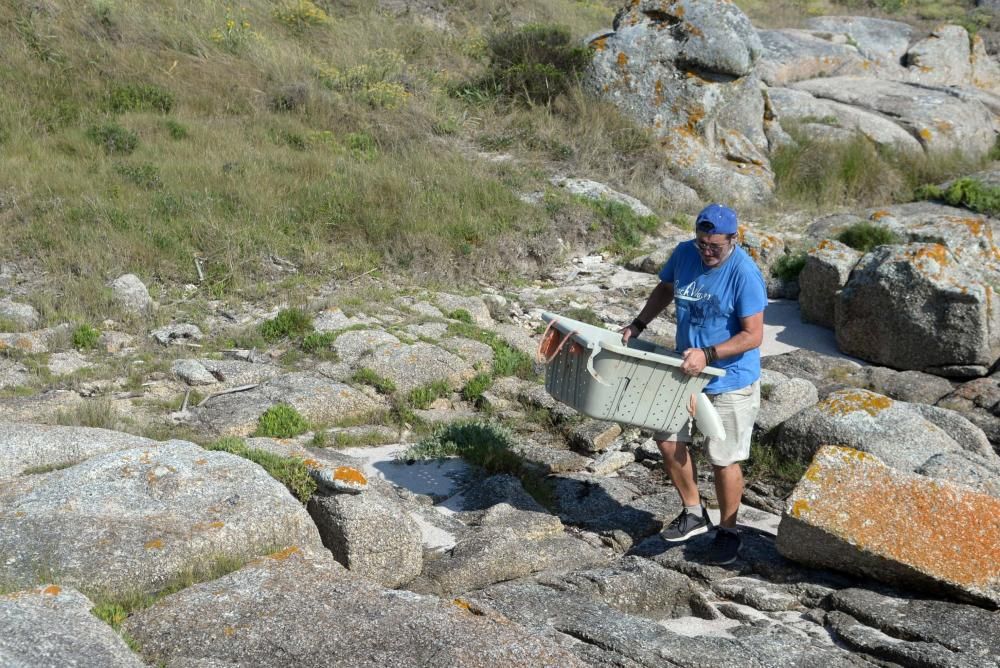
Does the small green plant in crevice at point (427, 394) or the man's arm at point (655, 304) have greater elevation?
the man's arm at point (655, 304)

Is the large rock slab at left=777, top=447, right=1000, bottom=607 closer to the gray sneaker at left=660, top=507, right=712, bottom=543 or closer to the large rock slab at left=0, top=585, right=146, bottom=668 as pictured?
the gray sneaker at left=660, top=507, right=712, bottom=543

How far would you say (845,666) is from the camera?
3.91 meters

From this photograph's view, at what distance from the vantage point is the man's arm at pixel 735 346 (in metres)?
4.79

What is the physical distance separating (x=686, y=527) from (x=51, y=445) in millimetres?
3270

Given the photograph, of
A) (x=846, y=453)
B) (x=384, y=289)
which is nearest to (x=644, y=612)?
(x=846, y=453)

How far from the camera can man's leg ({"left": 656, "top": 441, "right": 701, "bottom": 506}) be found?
5.18 m

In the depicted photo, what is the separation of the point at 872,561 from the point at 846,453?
0.58m

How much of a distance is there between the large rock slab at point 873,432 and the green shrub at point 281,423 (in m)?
3.24

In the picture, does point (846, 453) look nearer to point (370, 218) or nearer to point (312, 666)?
point (312, 666)

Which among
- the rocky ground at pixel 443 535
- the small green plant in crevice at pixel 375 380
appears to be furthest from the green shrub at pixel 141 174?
the small green plant in crevice at pixel 375 380

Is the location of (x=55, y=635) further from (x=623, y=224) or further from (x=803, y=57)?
(x=803, y=57)


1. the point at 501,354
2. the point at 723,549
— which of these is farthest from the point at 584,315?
the point at 723,549

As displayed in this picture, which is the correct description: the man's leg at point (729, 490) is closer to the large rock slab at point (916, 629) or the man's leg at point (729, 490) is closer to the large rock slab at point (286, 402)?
the large rock slab at point (916, 629)

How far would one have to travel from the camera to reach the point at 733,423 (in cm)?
502
